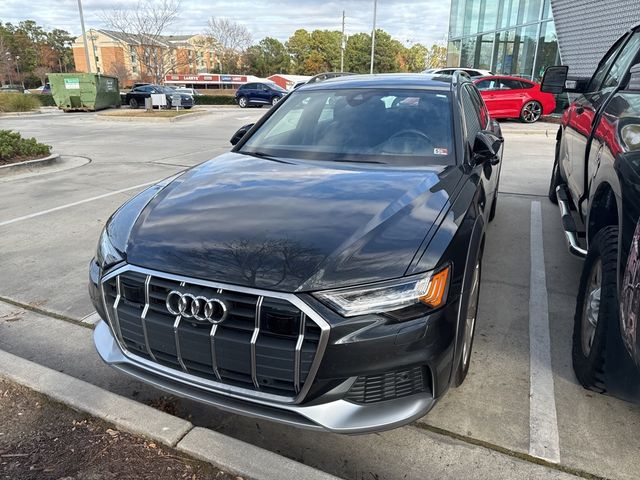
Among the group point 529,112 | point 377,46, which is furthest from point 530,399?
point 377,46

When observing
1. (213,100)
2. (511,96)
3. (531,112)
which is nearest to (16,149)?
(511,96)

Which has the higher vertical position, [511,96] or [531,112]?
[511,96]

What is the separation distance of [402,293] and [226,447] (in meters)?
1.06

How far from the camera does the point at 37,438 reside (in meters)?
2.35

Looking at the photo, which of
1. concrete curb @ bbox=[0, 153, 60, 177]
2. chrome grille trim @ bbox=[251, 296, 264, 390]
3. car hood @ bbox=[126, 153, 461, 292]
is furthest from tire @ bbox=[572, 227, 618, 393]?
concrete curb @ bbox=[0, 153, 60, 177]

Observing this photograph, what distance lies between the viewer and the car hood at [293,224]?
1963 millimetres

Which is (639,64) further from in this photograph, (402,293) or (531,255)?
(402,293)

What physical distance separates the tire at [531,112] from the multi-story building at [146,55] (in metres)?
24.6

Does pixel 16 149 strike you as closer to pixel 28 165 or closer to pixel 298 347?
pixel 28 165

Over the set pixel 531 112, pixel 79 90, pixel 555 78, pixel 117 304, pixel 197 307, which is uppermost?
pixel 555 78

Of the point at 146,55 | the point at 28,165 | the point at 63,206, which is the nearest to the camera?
the point at 63,206

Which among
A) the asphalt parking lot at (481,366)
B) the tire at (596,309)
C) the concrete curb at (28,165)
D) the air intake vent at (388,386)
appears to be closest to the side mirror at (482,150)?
the tire at (596,309)

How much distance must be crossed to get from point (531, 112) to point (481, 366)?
1640 cm

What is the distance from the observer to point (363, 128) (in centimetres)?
351
